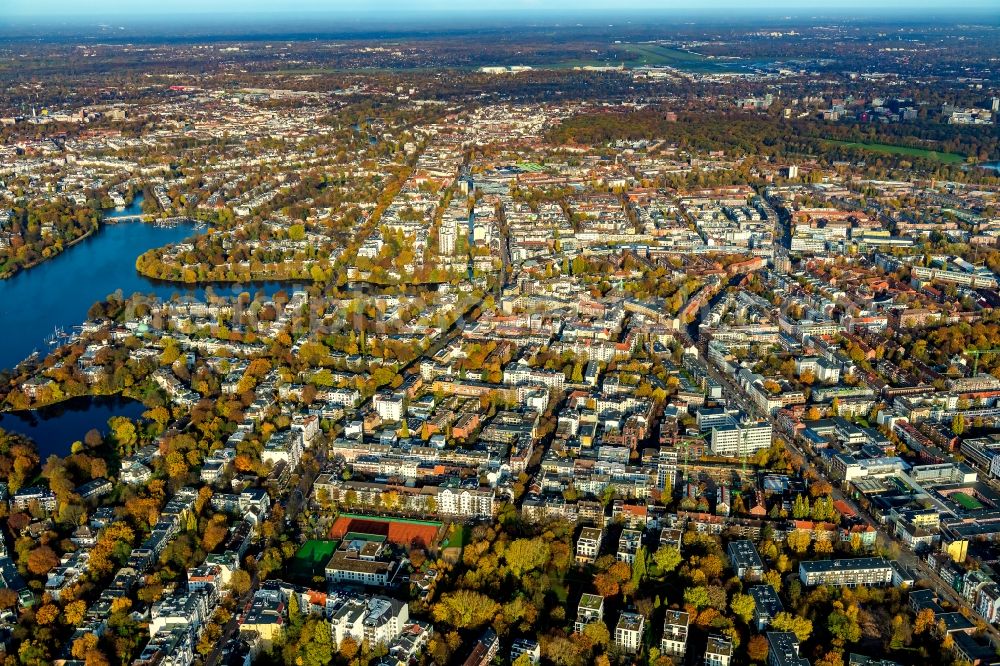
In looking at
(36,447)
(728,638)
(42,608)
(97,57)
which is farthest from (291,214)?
(97,57)

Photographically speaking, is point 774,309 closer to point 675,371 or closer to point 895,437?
point 675,371

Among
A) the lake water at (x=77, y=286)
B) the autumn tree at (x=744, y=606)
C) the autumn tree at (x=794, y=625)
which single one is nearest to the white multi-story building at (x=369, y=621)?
the autumn tree at (x=744, y=606)

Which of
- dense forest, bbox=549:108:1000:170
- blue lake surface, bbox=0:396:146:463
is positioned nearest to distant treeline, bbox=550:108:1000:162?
dense forest, bbox=549:108:1000:170

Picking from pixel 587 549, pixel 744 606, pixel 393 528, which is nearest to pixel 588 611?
pixel 587 549

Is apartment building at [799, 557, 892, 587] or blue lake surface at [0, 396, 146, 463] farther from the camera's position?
blue lake surface at [0, 396, 146, 463]

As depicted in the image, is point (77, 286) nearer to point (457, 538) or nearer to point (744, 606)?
point (457, 538)

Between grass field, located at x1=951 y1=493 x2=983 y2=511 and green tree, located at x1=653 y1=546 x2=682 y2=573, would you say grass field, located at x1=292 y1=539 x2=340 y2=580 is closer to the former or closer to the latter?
green tree, located at x1=653 y1=546 x2=682 y2=573
